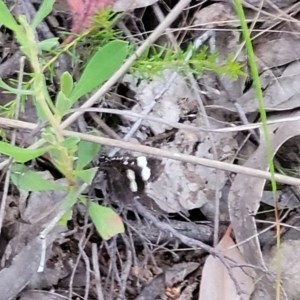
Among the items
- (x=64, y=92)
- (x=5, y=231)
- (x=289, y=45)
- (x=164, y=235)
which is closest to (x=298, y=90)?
(x=289, y=45)

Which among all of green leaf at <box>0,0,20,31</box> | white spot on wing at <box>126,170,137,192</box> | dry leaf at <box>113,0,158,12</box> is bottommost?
white spot on wing at <box>126,170,137,192</box>

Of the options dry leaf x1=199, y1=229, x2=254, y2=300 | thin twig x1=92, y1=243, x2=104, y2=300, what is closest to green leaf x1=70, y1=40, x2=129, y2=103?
thin twig x1=92, y1=243, x2=104, y2=300

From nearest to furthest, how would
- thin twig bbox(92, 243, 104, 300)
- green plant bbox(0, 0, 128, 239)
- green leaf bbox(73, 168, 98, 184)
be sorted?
green plant bbox(0, 0, 128, 239)
green leaf bbox(73, 168, 98, 184)
thin twig bbox(92, 243, 104, 300)

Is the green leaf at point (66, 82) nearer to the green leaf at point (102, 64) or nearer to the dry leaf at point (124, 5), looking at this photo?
the green leaf at point (102, 64)

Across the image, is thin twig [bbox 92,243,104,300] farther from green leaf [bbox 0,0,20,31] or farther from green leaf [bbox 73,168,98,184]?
green leaf [bbox 0,0,20,31]

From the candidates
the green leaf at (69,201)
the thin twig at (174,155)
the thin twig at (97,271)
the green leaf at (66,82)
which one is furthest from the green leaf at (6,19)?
the thin twig at (97,271)

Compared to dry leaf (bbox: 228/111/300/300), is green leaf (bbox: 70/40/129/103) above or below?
above
